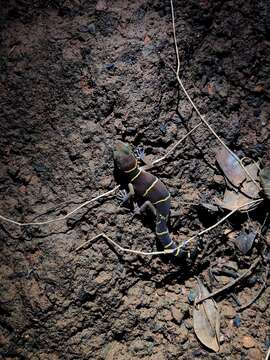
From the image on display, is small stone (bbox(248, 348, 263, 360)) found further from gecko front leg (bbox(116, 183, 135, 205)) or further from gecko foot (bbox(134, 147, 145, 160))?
gecko foot (bbox(134, 147, 145, 160))

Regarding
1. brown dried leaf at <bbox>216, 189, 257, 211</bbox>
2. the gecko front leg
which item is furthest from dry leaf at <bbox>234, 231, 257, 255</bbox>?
the gecko front leg

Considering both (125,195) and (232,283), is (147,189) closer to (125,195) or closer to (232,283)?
(125,195)

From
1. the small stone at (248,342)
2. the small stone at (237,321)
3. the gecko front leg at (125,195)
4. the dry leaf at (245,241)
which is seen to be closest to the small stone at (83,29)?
the gecko front leg at (125,195)

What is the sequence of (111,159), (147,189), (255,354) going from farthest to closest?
(147,189)
(111,159)
(255,354)

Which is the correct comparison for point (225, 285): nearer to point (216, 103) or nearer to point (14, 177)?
point (216, 103)

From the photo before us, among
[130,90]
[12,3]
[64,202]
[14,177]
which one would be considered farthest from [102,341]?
[12,3]

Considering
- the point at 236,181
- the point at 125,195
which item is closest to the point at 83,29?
the point at 125,195
